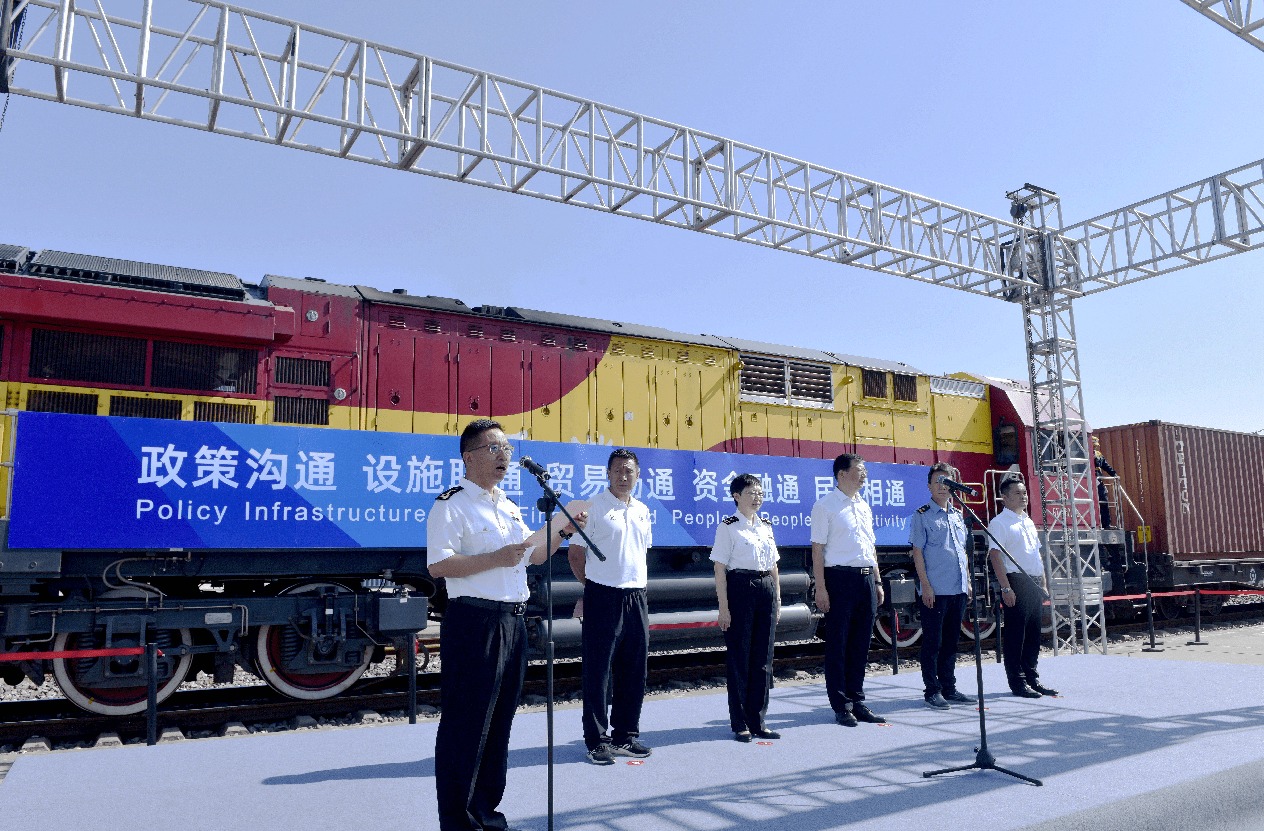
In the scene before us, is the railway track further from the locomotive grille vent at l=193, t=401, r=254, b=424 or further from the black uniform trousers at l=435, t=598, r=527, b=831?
the black uniform trousers at l=435, t=598, r=527, b=831

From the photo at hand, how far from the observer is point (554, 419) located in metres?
8.36

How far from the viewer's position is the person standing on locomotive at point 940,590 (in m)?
5.49

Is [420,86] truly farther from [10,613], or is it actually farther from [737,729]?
[737,729]

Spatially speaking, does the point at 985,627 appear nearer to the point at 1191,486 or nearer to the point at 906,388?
the point at 906,388

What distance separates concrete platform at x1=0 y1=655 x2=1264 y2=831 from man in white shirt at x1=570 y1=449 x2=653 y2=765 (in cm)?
26

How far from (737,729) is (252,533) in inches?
151

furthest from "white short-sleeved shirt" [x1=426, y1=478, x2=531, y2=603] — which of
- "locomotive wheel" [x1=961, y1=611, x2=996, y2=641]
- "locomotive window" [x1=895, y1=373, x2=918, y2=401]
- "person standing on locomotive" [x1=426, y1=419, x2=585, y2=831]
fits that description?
"locomotive wheel" [x1=961, y1=611, x2=996, y2=641]

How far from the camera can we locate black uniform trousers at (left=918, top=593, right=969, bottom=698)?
18.0 ft

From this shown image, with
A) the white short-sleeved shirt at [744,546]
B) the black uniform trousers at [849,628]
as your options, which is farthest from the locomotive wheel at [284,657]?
the black uniform trousers at [849,628]

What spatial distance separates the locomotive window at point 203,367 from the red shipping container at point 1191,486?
13.0m

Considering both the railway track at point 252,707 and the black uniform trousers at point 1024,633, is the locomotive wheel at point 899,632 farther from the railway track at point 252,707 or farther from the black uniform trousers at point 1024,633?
the black uniform trousers at point 1024,633

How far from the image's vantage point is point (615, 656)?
4223 mm

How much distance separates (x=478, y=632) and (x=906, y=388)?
9278 millimetres

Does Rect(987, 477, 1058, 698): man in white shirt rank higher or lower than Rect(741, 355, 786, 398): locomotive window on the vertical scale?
lower
